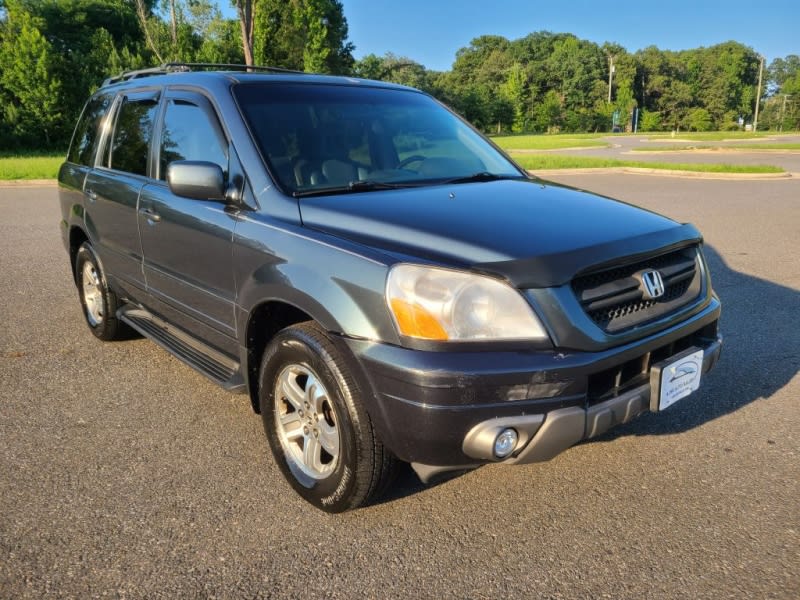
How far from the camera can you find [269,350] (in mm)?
2873

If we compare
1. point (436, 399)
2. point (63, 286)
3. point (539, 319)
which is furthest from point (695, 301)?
point (63, 286)

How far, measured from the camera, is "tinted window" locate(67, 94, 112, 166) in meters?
4.92

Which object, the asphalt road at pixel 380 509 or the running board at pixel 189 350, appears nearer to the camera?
the asphalt road at pixel 380 509

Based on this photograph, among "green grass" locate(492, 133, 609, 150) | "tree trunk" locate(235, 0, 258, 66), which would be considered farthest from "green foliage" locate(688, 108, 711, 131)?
"tree trunk" locate(235, 0, 258, 66)

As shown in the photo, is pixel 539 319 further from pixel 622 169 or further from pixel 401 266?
pixel 622 169

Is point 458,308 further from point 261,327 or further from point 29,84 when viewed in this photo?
point 29,84

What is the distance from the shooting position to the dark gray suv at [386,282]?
7.55ft

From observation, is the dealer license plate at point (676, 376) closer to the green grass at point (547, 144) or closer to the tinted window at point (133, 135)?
the tinted window at point (133, 135)

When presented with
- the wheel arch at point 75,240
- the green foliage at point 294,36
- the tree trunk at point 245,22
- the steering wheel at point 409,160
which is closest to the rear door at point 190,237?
the steering wheel at point 409,160

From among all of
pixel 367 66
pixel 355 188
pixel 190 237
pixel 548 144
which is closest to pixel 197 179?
pixel 190 237

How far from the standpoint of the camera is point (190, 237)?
3.41m

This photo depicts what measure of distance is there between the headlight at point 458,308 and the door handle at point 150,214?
197cm

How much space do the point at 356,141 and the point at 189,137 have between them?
0.93 m

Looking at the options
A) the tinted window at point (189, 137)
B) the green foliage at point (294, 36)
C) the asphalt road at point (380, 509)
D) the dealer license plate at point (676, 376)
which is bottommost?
the asphalt road at point (380, 509)
